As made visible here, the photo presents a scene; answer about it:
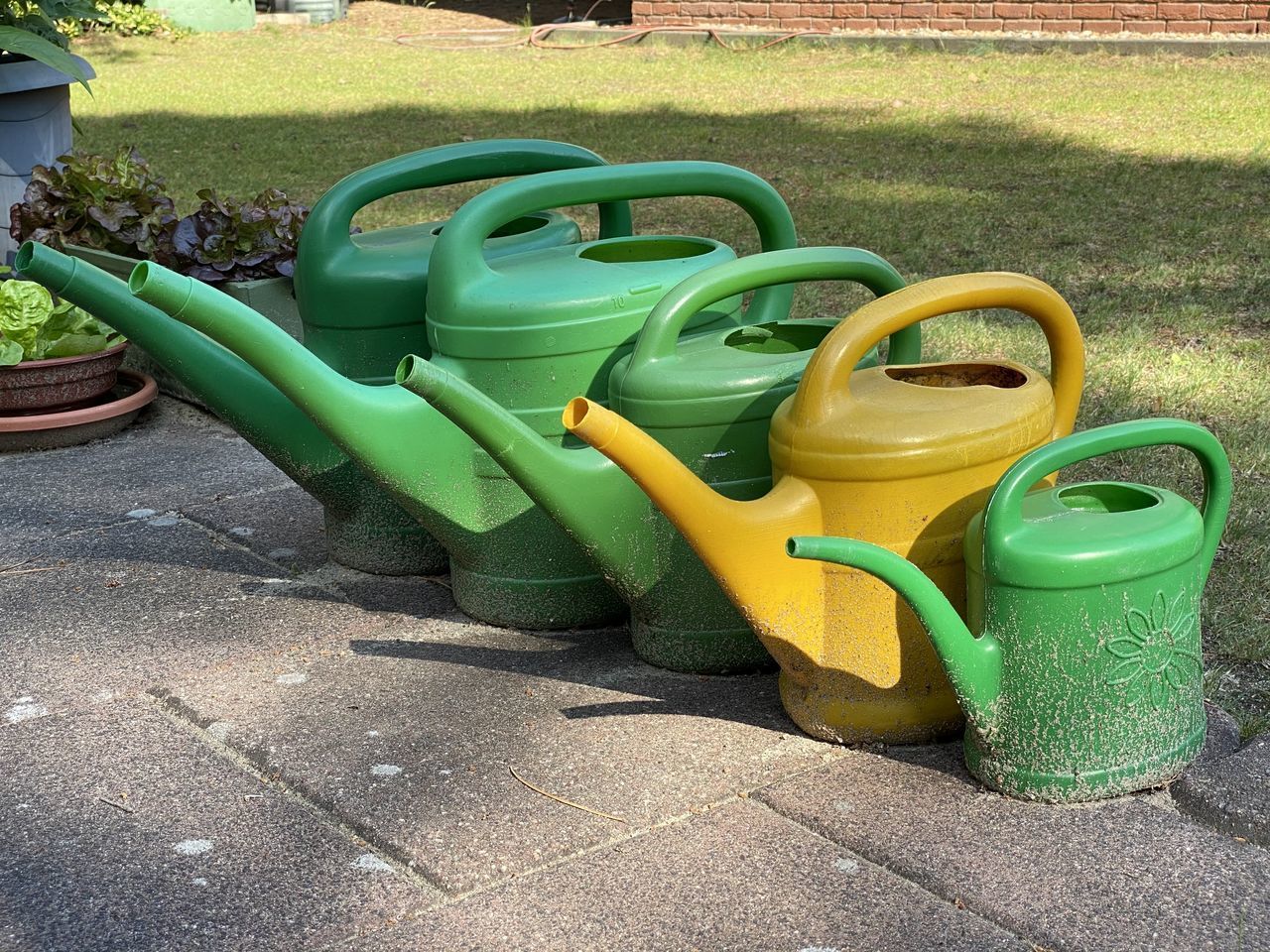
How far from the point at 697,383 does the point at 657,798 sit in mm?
578

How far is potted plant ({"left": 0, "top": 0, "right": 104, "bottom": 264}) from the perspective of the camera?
4047 mm

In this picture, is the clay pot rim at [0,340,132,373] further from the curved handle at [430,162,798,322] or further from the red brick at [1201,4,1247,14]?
the red brick at [1201,4,1247,14]

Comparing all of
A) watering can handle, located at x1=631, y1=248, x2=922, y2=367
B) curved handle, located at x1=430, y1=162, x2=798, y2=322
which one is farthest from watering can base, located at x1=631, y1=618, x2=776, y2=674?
curved handle, located at x1=430, y1=162, x2=798, y2=322

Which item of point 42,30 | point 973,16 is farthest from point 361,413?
point 973,16

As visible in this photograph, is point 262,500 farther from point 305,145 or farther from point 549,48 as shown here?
point 549,48

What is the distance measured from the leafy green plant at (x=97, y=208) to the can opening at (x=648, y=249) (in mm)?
1805

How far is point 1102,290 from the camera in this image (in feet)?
13.8

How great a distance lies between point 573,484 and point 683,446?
0.17 metres

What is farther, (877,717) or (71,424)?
(71,424)

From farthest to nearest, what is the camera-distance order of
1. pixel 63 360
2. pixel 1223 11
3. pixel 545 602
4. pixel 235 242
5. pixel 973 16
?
1. pixel 973 16
2. pixel 1223 11
3. pixel 235 242
4. pixel 63 360
5. pixel 545 602

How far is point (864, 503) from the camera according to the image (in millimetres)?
A: 1912

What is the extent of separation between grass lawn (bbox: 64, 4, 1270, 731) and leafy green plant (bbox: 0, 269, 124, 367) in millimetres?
1896

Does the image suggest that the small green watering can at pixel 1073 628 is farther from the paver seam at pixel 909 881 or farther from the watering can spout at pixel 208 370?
the watering can spout at pixel 208 370

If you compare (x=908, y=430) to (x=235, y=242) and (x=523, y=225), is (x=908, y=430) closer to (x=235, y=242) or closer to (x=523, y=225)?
(x=523, y=225)
